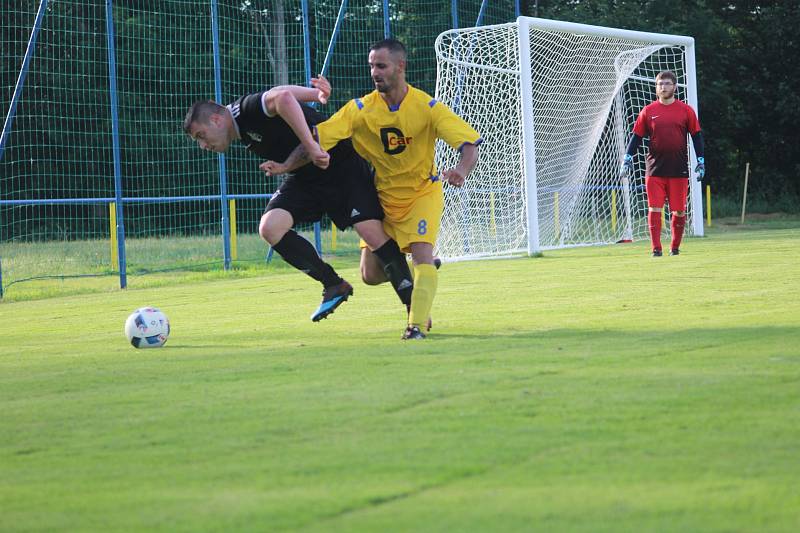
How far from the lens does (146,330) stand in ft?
23.6

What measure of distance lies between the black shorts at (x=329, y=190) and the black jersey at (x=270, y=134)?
1.2 inches

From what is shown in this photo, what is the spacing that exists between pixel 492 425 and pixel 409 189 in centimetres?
368

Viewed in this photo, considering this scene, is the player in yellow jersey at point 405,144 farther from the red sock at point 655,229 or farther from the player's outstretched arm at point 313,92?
the red sock at point 655,229

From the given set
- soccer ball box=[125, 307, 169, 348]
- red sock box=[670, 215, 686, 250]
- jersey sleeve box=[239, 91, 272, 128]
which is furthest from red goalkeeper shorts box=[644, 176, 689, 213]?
soccer ball box=[125, 307, 169, 348]

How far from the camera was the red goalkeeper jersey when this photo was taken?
14.7 metres

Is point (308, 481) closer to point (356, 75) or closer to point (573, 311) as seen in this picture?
point (573, 311)

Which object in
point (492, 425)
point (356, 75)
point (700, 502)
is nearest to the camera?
point (700, 502)

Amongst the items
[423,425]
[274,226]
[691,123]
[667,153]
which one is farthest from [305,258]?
[691,123]

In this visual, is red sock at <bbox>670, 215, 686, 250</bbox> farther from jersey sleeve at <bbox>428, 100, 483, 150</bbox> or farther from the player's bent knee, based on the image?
the player's bent knee

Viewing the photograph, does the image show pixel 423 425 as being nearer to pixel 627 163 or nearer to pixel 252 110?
pixel 252 110

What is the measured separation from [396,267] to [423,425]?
3533mm

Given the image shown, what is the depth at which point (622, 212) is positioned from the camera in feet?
80.0

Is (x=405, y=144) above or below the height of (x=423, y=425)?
above

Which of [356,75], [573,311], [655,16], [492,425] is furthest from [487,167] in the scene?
[655,16]
